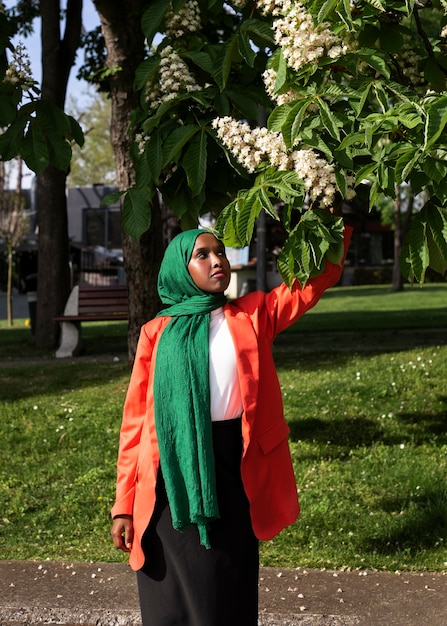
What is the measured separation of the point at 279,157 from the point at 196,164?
1028 mm

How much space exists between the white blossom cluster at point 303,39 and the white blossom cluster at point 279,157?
31 centimetres

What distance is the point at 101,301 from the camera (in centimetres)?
1266

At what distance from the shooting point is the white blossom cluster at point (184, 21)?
200 inches

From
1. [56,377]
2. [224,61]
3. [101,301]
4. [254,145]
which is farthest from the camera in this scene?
[101,301]

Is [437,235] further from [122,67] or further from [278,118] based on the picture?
[122,67]

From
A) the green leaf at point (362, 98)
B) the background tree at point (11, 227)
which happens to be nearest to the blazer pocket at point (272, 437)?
the green leaf at point (362, 98)

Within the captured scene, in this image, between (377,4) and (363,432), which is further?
(363,432)

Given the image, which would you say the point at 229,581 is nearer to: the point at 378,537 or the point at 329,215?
the point at 329,215

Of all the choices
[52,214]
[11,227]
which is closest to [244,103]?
[52,214]

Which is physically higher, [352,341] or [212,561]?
[212,561]

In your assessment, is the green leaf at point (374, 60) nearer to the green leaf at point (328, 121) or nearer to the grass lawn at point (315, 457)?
the green leaf at point (328, 121)

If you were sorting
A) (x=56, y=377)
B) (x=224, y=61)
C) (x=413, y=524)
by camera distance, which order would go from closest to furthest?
(x=224, y=61) → (x=413, y=524) → (x=56, y=377)

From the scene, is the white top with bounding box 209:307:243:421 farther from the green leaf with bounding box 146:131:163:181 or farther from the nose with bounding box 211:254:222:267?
the green leaf with bounding box 146:131:163:181

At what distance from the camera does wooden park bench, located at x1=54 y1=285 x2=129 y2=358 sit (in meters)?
12.4
